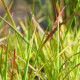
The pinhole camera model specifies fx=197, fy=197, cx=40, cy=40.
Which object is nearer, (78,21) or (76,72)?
(76,72)

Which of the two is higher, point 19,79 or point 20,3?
point 20,3

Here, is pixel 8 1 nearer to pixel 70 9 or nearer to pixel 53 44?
pixel 70 9

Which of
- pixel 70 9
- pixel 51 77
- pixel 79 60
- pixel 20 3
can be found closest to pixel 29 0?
pixel 20 3

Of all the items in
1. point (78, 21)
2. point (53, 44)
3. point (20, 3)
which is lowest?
point (53, 44)

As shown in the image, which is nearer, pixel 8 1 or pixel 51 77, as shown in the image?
pixel 51 77

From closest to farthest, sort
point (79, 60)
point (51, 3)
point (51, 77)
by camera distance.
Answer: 1. point (51, 77)
2. point (79, 60)
3. point (51, 3)

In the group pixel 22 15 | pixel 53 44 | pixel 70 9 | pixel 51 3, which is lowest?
pixel 53 44

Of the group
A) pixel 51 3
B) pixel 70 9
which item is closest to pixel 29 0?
pixel 51 3

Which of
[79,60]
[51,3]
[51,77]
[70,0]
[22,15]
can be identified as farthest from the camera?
[22,15]

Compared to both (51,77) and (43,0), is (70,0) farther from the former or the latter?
(51,77)
